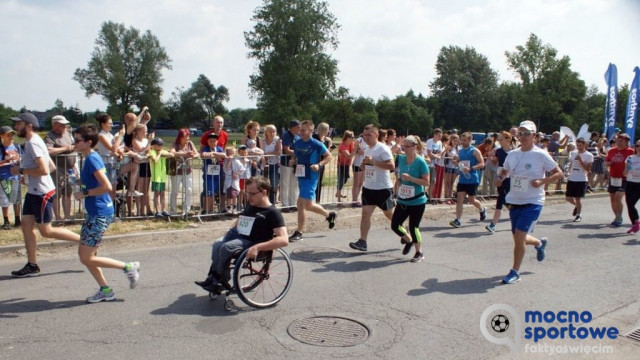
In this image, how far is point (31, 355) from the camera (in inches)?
152

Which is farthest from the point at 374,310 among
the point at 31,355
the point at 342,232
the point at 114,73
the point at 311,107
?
the point at 114,73

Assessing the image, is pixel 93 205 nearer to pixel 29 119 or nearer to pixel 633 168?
pixel 29 119

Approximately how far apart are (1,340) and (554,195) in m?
14.4

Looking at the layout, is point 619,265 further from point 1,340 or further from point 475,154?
point 1,340

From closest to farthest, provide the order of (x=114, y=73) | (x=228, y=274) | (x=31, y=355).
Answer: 1. (x=31, y=355)
2. (x=228, y=274)
3. (x=114, y=73)

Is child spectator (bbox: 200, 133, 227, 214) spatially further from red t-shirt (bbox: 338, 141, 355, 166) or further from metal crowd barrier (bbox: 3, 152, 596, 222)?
red t-shirt (bbox: 338, 141, 355, 166)

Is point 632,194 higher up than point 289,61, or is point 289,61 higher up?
point 289,61

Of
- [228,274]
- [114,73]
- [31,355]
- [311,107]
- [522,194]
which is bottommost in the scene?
[31,355]

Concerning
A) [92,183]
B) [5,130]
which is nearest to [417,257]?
[92,183]

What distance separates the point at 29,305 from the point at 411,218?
15.9ft

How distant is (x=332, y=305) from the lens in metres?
5.17

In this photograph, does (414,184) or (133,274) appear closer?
(133,274)

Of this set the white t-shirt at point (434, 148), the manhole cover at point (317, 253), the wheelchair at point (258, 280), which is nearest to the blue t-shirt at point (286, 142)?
the manhole cover at point (317, 253)

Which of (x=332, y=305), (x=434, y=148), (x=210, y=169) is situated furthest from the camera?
(x=434, y=148)
